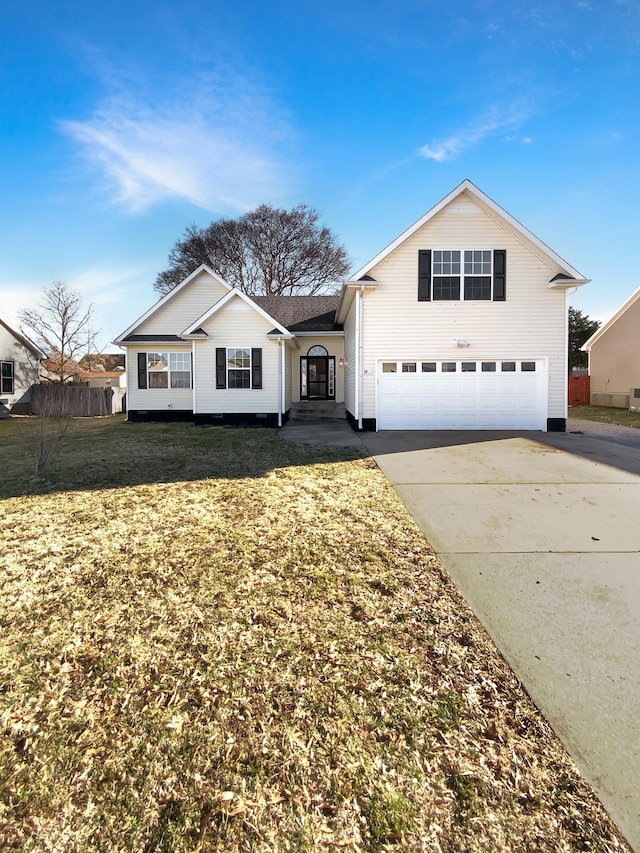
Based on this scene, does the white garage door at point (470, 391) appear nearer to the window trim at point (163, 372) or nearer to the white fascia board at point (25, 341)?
the window trim at point (163, 372)

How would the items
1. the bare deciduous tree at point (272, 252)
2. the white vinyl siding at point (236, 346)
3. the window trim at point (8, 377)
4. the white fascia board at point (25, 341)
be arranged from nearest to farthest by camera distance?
the white vinyl siding at point (236, 346) → the window trim at point (8, 377) → the white fascia board at point (25, 341) → the bare deciduous tree at point (272, 252)

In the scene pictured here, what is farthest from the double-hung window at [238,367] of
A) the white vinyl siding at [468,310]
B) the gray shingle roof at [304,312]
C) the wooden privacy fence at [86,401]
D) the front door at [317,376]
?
the wooden privacy fence at [86,401]

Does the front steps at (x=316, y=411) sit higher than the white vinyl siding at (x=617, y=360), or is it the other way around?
the white vinyl siding at (x=617, y=360)

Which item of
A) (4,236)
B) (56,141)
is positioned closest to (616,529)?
(56,141)

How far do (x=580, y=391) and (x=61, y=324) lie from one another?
3433 centimetres

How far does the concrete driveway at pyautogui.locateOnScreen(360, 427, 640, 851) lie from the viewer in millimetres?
1906

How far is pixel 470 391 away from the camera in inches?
468

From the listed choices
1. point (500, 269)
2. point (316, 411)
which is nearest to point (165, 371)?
point (316, 411)

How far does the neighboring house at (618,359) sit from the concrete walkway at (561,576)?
53.9 ft

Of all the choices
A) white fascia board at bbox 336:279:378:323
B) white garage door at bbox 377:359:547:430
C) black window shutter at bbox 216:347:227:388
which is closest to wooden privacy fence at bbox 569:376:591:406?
white garage door at bbox 377:359:547:430

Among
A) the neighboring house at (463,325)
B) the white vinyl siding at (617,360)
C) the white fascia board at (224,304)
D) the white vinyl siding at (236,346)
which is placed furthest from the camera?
the white vinyl siding at (617,360)

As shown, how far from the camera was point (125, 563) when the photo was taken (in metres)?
3.62

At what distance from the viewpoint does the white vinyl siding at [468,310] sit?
37.8ft

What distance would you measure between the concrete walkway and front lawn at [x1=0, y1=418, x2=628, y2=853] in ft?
0.49
